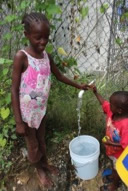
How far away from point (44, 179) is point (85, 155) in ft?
1.38

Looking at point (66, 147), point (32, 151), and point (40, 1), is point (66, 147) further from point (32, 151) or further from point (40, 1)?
point (40, 1)

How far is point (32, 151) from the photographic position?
2.01 metres

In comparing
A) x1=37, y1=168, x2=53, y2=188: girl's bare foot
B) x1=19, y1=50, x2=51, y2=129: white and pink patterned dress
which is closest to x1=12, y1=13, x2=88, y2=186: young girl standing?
x1=19, y1=50, x2=51, y2=129: white and pink patterned dress

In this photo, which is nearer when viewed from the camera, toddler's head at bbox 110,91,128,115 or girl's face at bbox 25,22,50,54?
girl's face at bbox 25,22,50,54

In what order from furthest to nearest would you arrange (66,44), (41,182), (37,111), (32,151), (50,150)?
(66,44), (50,150), (41,182), (32,151), (37,111)

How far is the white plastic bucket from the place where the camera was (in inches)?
84.2

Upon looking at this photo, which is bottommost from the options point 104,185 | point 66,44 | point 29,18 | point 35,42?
point 104,185

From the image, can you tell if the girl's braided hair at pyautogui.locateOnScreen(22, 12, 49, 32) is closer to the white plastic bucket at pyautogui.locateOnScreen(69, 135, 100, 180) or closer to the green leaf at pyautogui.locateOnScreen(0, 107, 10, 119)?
the green leaf at pyautogui.locateOnScreen(0, 107, 10, 119)

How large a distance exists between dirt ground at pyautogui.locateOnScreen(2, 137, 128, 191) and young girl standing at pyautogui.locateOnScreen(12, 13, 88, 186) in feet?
1.50

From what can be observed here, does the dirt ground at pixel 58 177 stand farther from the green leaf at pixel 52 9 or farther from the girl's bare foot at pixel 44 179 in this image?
the green leaf at pixel 52 9

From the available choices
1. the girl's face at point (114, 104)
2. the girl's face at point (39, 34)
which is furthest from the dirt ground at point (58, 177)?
the girl's face at point (39, 34)

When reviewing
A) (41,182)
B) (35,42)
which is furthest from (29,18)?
(41,182)

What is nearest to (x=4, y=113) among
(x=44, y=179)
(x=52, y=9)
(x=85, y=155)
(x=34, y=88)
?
(x=34, y=88)

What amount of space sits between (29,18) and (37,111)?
66 centimetres
